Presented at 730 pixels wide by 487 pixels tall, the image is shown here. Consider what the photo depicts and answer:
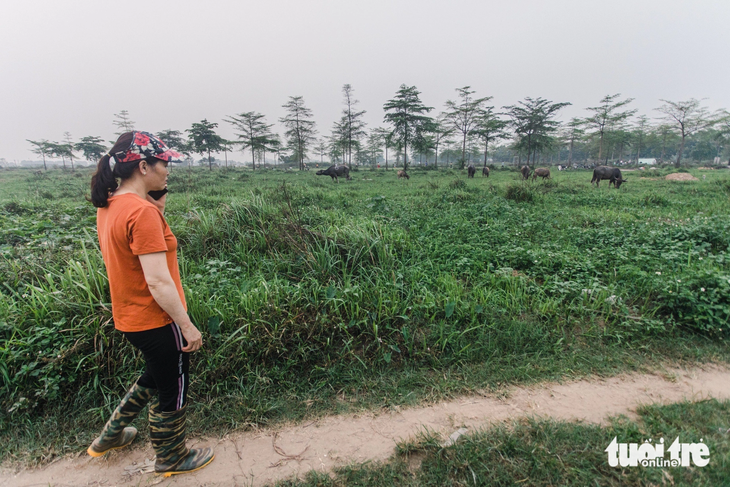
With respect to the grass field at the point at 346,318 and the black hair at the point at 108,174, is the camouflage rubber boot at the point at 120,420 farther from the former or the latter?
the black hair at the point at 108,174

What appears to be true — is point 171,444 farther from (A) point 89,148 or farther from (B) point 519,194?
(A) point 89,148

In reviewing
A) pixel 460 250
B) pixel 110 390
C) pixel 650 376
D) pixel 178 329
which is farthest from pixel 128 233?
pixel 460 250

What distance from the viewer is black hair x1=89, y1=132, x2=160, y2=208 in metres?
1.46

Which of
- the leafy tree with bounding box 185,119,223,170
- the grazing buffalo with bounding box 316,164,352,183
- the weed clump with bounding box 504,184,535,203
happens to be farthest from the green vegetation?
the leafy tree with bounding box 185,119,223,170

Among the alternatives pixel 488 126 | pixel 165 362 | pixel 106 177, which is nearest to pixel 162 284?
pixel 165 362

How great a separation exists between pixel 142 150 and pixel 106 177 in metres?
0.19

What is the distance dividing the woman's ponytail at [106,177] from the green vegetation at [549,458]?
5.39 ft

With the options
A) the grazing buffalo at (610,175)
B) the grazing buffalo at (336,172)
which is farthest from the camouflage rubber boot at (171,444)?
the grazing buffalo at (336,172)

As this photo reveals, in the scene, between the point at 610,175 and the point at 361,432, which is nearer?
the point at 361,432

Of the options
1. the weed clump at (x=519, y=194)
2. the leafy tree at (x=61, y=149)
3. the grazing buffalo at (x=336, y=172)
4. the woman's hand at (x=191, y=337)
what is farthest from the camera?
the leafy tree at (x=61, y=149)

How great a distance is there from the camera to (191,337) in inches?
63.1

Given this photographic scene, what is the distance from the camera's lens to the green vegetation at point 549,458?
162 centimetres

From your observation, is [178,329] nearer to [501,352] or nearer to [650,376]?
[501,352]

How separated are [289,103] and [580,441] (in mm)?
32441
